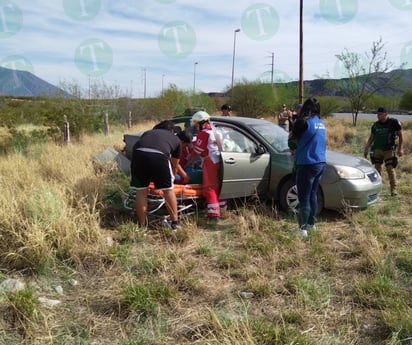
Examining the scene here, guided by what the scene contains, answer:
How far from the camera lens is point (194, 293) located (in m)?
3.47

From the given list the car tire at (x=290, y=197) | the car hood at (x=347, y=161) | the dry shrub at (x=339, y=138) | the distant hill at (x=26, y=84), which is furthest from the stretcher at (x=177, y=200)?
the distant hill at (x=26, y=84)

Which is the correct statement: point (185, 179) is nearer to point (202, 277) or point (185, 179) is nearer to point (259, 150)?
point (259, 150)

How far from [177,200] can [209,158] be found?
0.77m

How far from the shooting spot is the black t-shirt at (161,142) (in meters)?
4.95

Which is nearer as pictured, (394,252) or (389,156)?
(394,252)

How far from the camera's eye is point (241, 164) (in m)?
5.78

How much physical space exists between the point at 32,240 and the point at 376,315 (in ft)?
11.0

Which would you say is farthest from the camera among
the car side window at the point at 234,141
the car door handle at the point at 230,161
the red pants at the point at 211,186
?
the car side window at the point at 234,141

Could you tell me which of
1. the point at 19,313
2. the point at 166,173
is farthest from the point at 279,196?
the point at 19,313

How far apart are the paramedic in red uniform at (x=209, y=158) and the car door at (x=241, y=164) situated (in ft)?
0.43

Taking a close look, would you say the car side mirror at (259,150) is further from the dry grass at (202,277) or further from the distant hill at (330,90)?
the distant hill at (330,90)

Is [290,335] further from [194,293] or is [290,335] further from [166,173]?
[166,173]

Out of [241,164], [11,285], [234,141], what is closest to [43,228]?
[11,285]

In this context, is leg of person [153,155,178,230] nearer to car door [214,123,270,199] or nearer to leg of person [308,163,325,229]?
car door [214,123,270,199]
